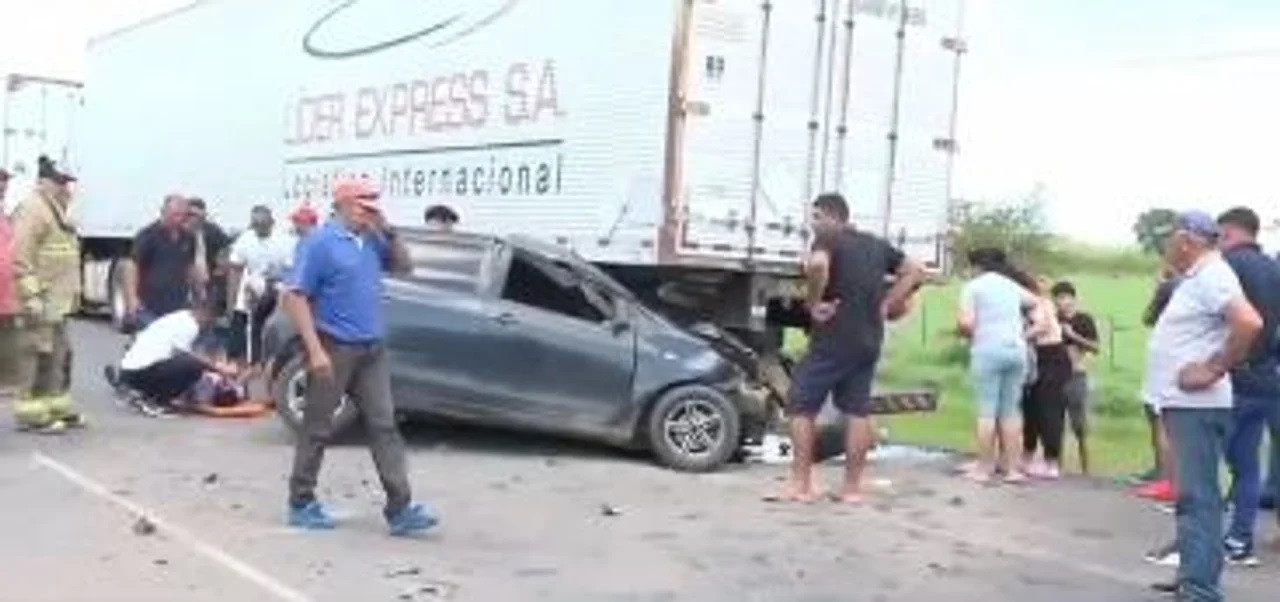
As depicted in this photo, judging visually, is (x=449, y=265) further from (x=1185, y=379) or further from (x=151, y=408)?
(x=1185, y=379)

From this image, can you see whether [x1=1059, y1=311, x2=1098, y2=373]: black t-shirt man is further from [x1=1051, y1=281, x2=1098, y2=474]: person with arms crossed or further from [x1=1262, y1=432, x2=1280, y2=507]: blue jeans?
[x1=1262, y1=432, x2=1280, y2=507]: blue jeans

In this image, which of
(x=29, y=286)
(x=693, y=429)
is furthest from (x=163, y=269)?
(x=693, y=429)

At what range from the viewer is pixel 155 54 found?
79.9 feet

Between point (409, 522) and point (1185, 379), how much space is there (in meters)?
3.57

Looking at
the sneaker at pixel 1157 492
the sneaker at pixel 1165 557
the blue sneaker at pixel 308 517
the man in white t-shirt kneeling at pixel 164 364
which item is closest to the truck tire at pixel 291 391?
the man in white t-shirt kneeling at pixel 164 364

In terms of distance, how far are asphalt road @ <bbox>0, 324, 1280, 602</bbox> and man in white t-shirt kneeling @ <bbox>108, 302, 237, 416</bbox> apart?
0.70m

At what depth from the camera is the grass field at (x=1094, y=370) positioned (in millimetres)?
19375

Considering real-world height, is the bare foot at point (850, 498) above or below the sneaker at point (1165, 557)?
below

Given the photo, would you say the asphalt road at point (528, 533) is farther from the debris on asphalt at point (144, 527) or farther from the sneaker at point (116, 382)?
the sneaker at point (116, 382)

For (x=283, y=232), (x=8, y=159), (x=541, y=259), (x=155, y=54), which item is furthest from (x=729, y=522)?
(x=8, y=159)

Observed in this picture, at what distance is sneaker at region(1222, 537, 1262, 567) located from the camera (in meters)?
9.44

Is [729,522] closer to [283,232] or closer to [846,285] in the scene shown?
[846,285]

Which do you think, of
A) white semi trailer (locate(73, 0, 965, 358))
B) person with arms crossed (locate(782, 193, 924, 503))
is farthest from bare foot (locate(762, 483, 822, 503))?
white semi trailer (locate(73, 0, 965, 358))

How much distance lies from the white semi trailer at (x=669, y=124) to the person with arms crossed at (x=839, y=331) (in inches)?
111
